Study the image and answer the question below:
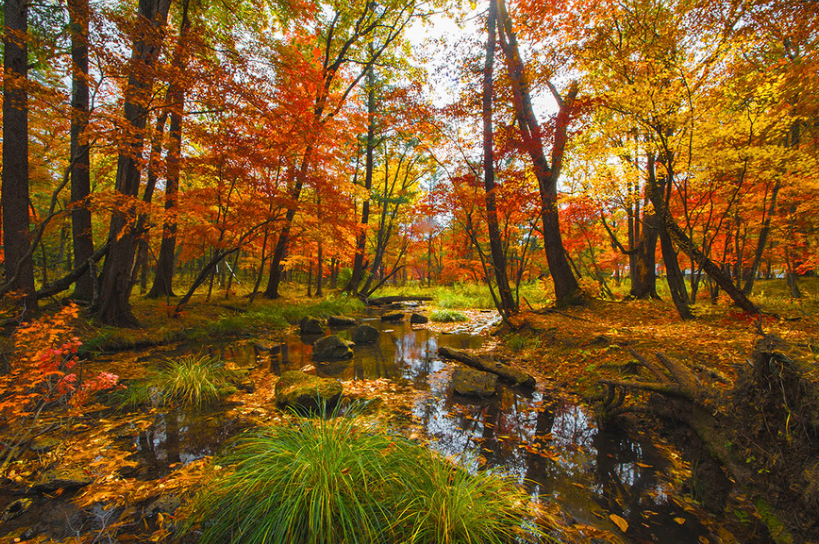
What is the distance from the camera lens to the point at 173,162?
7.68m

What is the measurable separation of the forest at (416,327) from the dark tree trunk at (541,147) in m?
0.09

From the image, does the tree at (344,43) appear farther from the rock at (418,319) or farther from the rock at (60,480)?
the rock at (60,480)

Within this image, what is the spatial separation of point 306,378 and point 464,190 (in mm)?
5991

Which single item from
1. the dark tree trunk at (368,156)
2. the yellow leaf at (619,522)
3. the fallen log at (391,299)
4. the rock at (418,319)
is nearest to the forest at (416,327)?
the yellow leaf at (619,522)

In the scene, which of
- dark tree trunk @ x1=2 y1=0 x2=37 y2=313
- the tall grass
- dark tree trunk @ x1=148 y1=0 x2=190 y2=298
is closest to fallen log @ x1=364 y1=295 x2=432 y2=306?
the tall grass

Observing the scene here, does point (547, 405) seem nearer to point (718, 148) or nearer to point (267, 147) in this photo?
point (718, 148)

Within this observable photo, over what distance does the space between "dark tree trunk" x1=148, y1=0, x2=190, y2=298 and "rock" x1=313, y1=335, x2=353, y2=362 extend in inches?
174

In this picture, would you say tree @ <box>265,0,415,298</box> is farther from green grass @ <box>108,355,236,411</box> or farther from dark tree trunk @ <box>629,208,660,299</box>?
dark tree trunk @ <box>629,208,660,299</box>

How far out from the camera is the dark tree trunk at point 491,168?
27.4 feet

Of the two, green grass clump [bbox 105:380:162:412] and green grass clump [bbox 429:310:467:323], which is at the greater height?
green grass clump [bbox 429:310:467:323]

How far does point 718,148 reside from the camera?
722 cm

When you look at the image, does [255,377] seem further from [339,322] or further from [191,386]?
[339,322]

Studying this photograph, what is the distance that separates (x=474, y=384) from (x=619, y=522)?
2.72 meters

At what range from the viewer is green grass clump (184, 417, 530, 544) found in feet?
6.00
